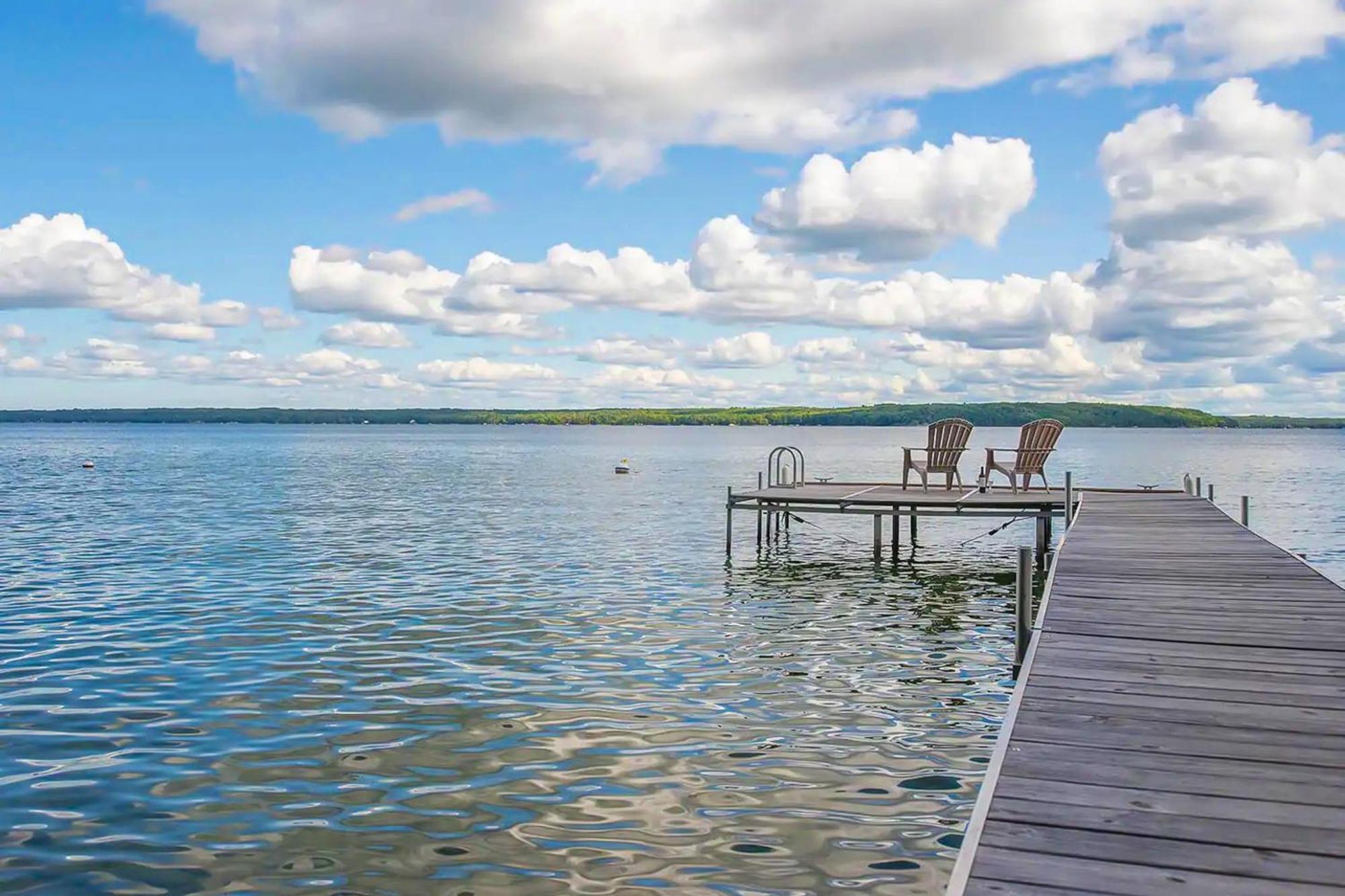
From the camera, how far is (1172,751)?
523 cm

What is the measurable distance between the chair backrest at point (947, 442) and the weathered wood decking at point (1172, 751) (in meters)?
11.1

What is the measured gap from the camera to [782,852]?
20.5 feet

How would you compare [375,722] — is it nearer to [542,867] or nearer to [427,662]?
[427,662]

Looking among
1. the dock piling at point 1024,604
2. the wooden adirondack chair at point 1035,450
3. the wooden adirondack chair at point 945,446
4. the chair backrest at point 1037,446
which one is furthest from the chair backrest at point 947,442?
the dock piling at point 1024,604

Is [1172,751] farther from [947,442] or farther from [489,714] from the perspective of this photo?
[947,442]

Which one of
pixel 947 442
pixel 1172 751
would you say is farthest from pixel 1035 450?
pixel 1172 751

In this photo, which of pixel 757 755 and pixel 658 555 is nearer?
pixel 757 755

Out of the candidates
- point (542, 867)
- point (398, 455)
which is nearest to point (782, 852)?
point (542, 867)

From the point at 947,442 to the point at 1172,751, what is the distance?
54.6 ft

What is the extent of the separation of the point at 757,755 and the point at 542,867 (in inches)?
96.6

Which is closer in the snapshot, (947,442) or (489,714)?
(489,714)

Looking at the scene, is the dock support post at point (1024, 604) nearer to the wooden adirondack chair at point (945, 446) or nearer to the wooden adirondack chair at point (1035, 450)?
the wooden adirondack chair at point (1035, 450)

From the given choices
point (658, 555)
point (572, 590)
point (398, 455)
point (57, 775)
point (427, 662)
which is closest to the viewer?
point (57, 775)

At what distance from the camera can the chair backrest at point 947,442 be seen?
21234mm
